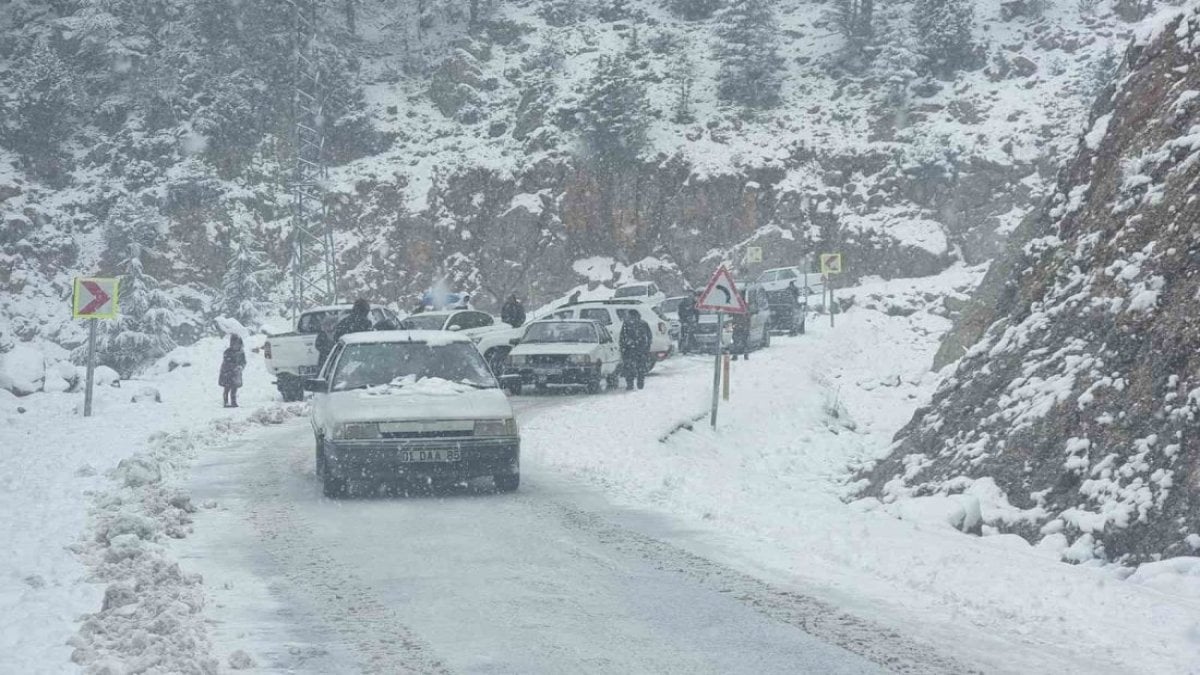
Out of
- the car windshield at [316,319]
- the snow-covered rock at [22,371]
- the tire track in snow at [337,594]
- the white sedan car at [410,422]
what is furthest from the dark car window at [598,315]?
the tire track in snow at [337,594]

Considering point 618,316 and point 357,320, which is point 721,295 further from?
point 618,316

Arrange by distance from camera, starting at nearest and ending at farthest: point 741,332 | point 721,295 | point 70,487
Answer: point 70,487 → point 721,295 → point 741,332

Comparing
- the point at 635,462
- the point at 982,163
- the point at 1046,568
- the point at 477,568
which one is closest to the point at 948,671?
the point at 1046,568

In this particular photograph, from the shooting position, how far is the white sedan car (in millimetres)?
11102

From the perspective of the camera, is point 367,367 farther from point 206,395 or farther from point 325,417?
point 206,395

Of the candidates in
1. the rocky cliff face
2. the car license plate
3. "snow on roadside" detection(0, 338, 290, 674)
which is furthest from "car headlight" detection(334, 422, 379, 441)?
the rocky cliff face

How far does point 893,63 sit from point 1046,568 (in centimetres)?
5397

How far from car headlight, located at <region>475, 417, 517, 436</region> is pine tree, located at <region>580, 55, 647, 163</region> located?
46.7 meters

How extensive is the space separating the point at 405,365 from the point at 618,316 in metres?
16.9

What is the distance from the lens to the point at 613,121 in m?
57.2

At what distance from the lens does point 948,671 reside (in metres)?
5.55

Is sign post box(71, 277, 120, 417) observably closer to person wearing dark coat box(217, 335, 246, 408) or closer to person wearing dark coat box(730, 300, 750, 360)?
person wearing dark coat box(217, 335, 246, 408)

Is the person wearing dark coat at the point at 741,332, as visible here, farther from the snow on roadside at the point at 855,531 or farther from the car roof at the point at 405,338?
the car roof at the point at 405,338

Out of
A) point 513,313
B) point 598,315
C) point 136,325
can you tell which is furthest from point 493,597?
point 136,325
